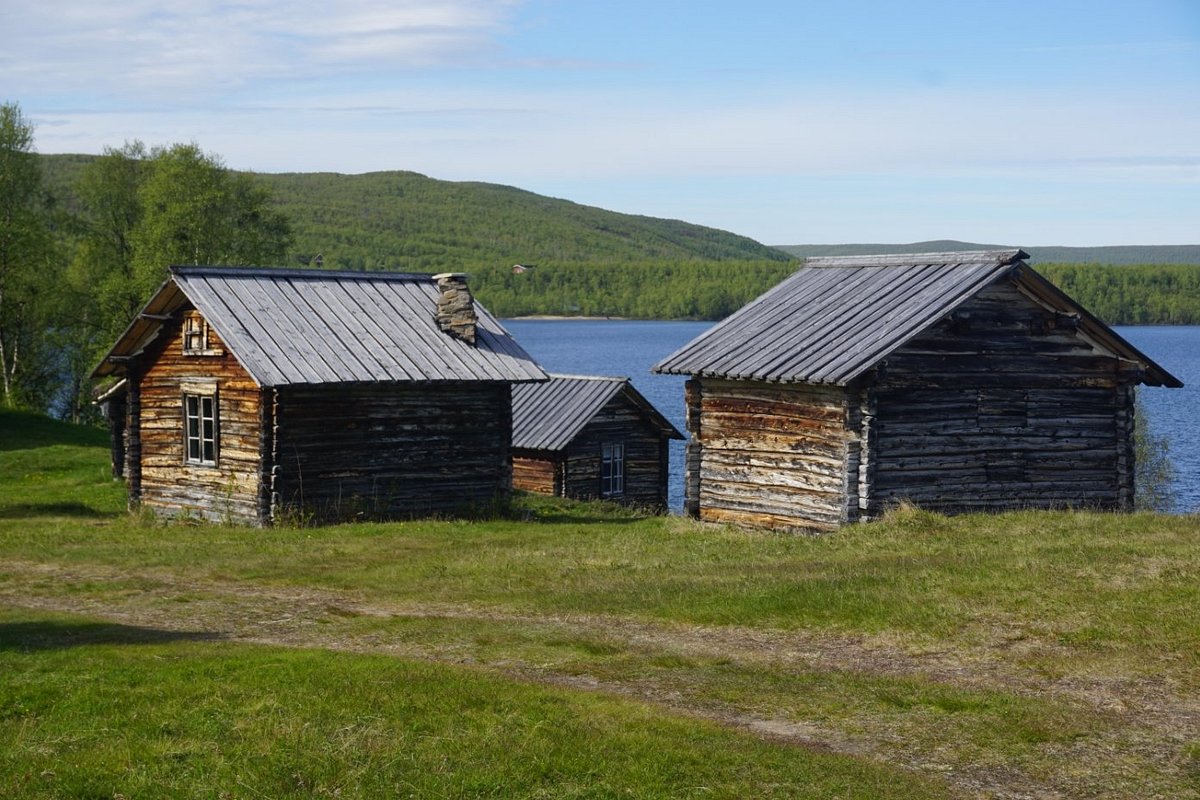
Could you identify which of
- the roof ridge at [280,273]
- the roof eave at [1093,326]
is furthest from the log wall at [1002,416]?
the roof ridge at [280,273]

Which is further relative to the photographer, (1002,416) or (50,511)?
(50,511)

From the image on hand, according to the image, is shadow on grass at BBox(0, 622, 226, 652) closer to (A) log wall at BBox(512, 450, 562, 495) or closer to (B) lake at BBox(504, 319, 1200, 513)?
(A) log wall at BBox(512, 450, 562, 495)

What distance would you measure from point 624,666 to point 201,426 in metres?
17.9

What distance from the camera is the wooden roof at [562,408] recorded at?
3838 centimetres

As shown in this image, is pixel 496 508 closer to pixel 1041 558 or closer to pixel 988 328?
pixel 988 328

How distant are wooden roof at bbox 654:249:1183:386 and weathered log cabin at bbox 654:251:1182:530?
5cm

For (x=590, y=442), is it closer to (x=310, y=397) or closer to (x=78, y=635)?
(x=310, y=397)

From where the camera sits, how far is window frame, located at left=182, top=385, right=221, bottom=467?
29.0m

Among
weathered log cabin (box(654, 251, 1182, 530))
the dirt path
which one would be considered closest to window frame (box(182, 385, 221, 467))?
the dirt path

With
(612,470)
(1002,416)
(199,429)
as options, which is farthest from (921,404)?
(612,470)

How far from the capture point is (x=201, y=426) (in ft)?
96.8

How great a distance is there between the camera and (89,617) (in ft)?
56.0

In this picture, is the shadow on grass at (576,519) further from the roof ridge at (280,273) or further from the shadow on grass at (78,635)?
the shadow on grass at (78,635)

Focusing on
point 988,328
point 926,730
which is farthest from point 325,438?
point 926,730
